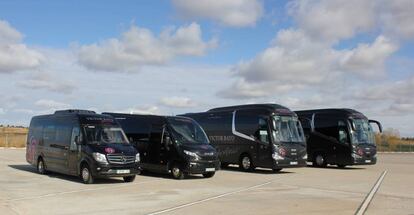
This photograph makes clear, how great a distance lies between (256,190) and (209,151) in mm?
4628

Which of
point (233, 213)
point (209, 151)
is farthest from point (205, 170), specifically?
point (233, 213)

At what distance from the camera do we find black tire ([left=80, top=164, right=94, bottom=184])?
1830 cm

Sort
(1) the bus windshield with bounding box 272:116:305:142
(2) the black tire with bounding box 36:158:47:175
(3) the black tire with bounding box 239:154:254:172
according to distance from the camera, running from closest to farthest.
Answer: (2) the black tire with bounding box 36:158:47:175
(1) the bus windshield with bounding box 272:116:305:142
(3) the black tire with bounding box 239:154:254:172

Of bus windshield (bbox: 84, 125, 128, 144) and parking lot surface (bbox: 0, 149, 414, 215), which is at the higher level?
bus windshield (bbox: 84, 125, 128, 144)

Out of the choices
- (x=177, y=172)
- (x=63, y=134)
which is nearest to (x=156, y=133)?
(x=177, y=172)

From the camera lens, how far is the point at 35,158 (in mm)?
22844

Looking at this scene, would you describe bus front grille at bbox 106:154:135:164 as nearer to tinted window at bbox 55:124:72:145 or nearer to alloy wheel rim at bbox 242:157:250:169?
tinted window at bbox 55:124:72:145

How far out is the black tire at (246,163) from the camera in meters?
25.2

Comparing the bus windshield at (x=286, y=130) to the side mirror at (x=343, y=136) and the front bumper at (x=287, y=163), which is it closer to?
the front bumper at (x=287, y=163)

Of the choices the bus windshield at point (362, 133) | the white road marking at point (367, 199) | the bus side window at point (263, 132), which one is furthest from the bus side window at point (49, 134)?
the bus windshield at point (362, 133)

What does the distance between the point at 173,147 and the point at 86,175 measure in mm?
3701

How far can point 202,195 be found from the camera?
1527cm

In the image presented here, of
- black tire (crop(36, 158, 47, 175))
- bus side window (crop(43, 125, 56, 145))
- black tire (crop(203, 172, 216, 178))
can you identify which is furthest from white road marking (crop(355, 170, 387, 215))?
black tire (crop(36, 158, 47, 175))

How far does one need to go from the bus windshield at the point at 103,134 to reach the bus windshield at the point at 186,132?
2240 mm
